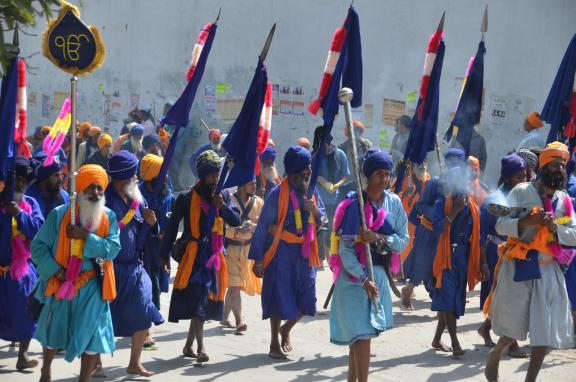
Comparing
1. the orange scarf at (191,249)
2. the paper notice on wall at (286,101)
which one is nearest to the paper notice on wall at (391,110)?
the paper notice on wall at (286,101)

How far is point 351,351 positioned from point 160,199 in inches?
119

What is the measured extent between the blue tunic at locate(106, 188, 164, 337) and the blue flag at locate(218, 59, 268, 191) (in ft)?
3.67

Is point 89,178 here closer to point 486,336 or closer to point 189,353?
point 189,353

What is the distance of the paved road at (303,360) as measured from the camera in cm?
856

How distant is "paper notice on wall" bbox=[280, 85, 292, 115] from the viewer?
890 inches

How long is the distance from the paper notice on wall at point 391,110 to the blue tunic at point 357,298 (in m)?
16.2

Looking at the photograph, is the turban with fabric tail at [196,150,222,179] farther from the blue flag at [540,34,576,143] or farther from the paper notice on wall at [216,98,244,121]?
the paper notice on wall at [216,98,244,121]

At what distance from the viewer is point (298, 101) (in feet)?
74.6

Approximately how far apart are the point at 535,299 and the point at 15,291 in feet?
14.3

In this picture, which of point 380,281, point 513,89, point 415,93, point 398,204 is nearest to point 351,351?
point 380,281

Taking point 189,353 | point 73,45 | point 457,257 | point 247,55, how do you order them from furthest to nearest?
point 247,55, point 457,257, point 189,353, point 73,45

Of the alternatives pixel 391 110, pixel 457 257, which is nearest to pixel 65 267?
pixel 457 257

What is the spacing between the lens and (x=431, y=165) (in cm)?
2167

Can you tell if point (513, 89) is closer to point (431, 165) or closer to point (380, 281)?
point (431, 165)
